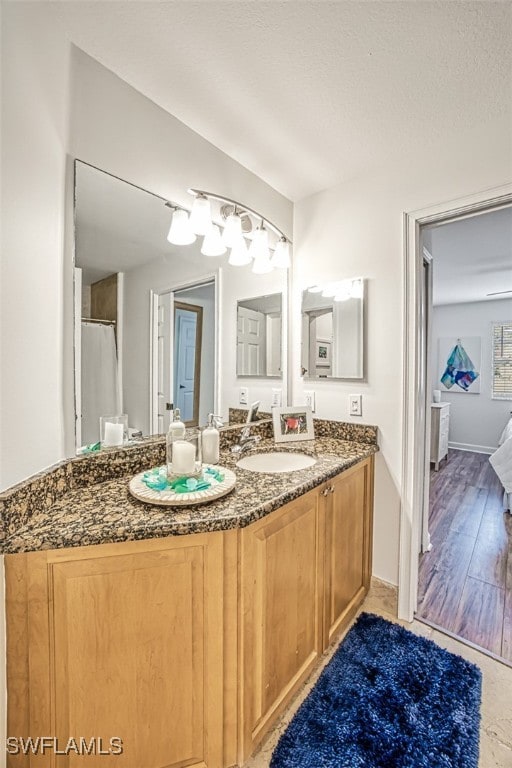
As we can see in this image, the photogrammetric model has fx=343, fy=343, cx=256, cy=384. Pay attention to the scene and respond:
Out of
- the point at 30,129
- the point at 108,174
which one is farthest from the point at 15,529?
the point at 108,174

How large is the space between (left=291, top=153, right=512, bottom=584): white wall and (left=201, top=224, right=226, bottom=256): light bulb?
647mm

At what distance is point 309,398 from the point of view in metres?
2.07

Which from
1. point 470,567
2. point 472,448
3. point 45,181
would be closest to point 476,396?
point 472,448

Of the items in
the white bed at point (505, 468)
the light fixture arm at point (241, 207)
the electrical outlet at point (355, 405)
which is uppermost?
the light fixture arm at point (241, 207)

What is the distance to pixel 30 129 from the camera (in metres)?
0.96

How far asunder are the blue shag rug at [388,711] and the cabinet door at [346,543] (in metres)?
0.16

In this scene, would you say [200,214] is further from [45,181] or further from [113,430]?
[113,430]

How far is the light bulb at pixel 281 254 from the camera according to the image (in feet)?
6.35

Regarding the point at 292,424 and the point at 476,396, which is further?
the point at 476,396

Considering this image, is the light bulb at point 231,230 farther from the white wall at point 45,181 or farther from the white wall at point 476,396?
the white wall at point 476,396

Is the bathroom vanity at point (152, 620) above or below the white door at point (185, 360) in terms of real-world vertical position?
below

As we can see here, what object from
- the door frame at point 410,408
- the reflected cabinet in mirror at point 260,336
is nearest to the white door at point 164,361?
the reflected cabinet in mirror at point 260,336

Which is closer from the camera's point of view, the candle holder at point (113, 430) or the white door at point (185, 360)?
the candle holder at point (113, 430)

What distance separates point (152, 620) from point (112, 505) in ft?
1.07
